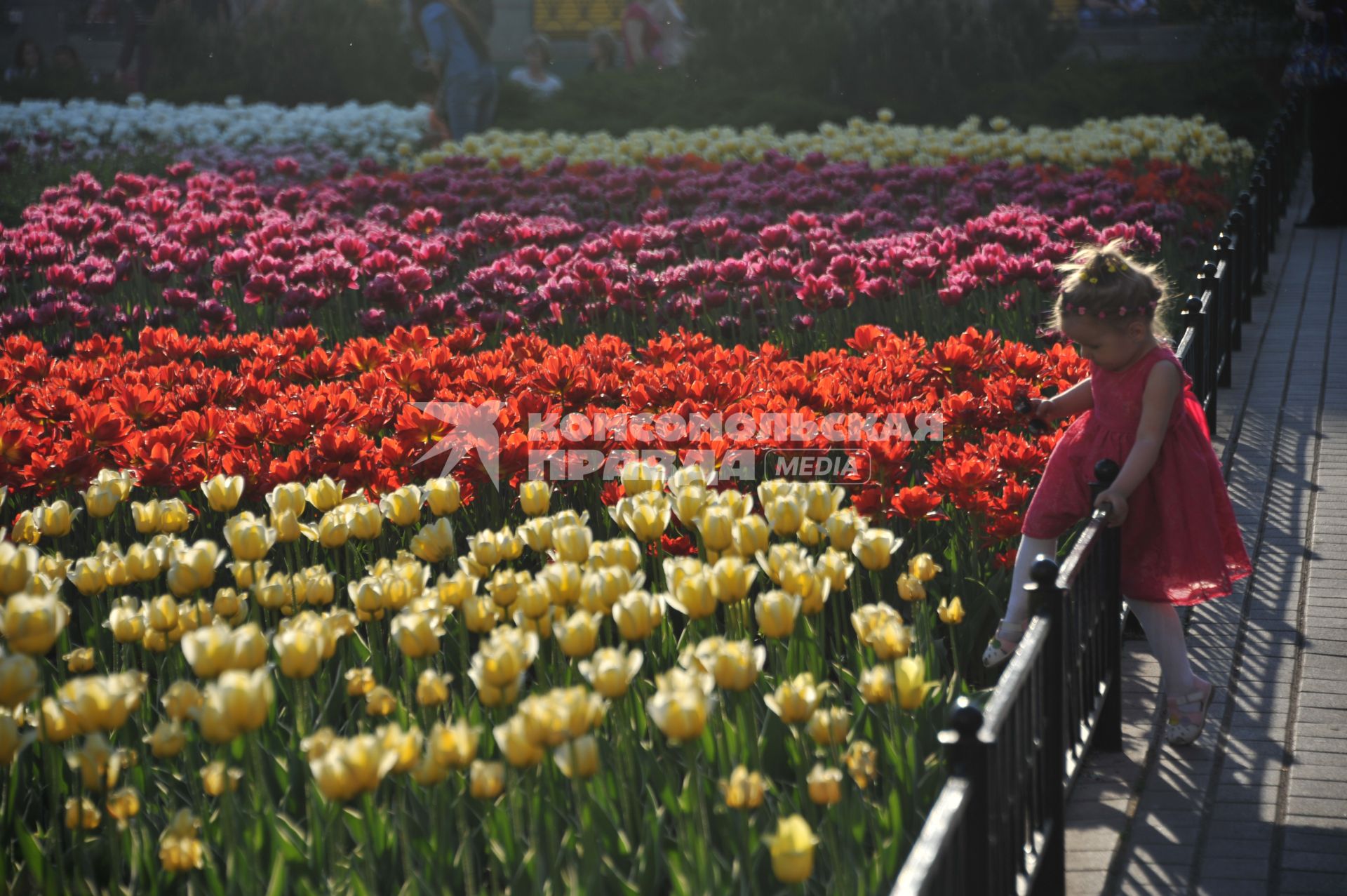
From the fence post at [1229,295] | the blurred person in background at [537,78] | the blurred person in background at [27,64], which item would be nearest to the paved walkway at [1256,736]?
the fence post at [1229,295]

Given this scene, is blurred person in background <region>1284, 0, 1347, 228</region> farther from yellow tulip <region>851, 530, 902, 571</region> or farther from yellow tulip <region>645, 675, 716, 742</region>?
yellow tulip <region>645, 675, 716, 742</region>

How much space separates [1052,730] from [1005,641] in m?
0.76

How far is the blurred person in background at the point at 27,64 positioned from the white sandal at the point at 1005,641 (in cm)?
2319

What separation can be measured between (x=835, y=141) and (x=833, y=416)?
10.7 metres

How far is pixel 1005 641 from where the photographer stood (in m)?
3.81

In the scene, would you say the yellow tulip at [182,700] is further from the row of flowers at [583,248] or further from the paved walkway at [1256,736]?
the row of flowers at [583,248]

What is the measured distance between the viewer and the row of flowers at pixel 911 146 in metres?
13.6

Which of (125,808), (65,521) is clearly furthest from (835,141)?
(125,808)

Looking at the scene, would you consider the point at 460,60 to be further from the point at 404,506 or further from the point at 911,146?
the point at 404,506

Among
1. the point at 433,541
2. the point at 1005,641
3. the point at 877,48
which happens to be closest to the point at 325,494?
the point at 433,541

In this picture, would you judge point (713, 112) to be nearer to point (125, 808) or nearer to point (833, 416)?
point (833, 416)

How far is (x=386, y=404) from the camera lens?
191 inches

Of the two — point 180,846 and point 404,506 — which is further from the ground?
point 404,506

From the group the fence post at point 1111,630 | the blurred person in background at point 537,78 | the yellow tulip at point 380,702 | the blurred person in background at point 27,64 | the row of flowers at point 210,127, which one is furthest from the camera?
the blurred person in background at point 27,64
